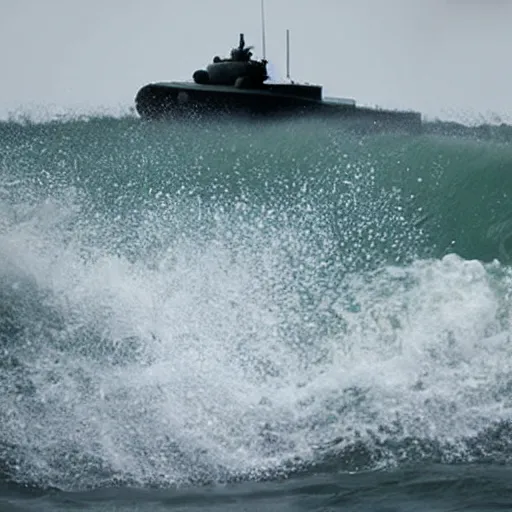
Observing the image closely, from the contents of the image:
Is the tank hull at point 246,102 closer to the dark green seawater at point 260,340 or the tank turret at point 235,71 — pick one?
the tank turret at point 235,71

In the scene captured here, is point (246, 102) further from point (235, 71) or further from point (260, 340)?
point (260, 340)

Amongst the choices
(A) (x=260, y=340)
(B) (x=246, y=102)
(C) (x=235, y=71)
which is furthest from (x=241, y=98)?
(A) (x=260, y=340)

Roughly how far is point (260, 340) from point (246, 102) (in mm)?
14134

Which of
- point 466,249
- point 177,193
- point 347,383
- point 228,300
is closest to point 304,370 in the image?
point 347,383

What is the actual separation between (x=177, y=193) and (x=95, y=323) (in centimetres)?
472

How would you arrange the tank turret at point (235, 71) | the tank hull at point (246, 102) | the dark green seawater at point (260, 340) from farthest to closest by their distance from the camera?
the tank turret at point (235, 71) → the tank hull at point (246, 102) → the dark green seawater at point (260, 340)

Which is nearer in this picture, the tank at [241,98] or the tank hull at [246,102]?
the tank at [241,98]

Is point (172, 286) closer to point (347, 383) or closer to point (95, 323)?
point (95, 323)

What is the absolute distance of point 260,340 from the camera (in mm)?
8430

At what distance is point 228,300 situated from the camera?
894cm

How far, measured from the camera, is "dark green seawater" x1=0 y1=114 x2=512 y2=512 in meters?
6.70

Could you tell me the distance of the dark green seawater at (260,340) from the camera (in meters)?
6.70

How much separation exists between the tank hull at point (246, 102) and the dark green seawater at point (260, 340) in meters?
7.76

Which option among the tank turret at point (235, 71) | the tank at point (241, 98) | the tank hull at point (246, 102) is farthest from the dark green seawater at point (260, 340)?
the tank turret at point (235, 71)
